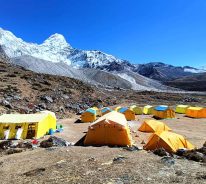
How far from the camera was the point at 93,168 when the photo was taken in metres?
16.5

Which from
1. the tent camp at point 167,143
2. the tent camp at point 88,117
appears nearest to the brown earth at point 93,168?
the tent camp at point 167,143

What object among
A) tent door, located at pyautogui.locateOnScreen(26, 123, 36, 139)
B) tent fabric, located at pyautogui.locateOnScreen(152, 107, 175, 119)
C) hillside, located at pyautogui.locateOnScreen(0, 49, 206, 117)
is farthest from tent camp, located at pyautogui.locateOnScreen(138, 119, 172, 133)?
hillside, located at pyautogui.locateOnScreen(0, 49, 206, 117)

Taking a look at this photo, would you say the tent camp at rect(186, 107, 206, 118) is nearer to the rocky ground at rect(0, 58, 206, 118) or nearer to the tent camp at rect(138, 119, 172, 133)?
the rocky ground at rect(0, 58, 206, 118)

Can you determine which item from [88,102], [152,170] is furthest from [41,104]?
[152,170]

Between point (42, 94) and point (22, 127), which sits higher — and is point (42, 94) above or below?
above

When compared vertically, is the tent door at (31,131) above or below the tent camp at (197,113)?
below

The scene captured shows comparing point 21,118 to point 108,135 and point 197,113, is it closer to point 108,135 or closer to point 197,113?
point 108,135

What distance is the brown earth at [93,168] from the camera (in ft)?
48.4

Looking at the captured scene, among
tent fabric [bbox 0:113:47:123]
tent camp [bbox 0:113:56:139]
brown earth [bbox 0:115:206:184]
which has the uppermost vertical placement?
tent fabric [bbox 0:113:47:123]

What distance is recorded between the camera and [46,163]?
18.3 m

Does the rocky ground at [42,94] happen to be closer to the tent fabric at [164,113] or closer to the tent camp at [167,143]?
the tent fabric at [164,113]

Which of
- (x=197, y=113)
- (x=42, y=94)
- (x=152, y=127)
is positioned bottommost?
(x=152, y=127)

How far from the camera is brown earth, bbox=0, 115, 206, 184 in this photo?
48.4 feet

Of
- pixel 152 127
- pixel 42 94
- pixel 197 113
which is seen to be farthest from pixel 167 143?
pixel 42 94
